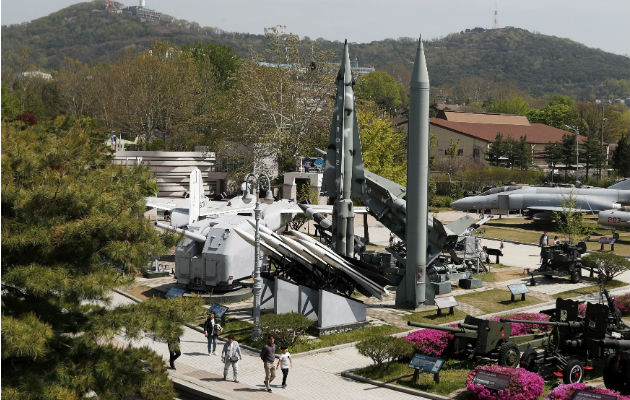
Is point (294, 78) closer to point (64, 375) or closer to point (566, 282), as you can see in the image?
point (566, 282)

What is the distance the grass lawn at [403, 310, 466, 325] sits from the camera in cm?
2920

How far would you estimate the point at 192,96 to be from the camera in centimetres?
8825

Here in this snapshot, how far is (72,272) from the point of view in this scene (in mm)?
15734

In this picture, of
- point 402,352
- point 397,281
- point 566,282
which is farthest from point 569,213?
point 402,352

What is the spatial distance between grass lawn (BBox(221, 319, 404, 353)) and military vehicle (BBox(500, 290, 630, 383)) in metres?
6.19

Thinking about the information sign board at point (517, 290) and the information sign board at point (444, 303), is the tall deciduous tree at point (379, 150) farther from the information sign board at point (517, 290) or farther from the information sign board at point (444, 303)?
the information sign board at point (444, 303)

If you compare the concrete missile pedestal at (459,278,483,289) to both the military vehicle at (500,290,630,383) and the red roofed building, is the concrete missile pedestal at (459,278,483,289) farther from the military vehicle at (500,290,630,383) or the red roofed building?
the red roofed building

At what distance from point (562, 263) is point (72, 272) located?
2804 centimetres

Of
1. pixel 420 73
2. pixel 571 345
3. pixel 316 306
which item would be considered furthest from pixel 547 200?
pixel 571 345

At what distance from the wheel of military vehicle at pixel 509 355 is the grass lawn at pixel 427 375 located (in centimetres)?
129

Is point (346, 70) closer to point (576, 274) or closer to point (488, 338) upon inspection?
point (576, 274)

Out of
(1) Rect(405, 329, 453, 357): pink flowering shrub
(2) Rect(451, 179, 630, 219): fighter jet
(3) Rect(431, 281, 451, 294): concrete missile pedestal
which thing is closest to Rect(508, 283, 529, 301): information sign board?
(3) Rect(431, 281, 451, 294): concrete missile pedestal

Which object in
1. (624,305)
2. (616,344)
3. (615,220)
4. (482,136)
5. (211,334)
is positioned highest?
(482,136)

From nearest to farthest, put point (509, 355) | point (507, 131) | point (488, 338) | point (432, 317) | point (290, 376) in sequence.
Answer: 1. point (509, 355)
2. point (488, 338)
3. point (290, 376)
4. point (432, 317)
5. point (507, 131)
